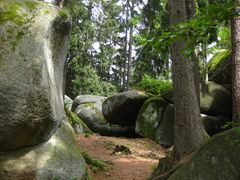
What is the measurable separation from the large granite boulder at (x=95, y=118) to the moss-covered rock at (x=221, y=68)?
483cm

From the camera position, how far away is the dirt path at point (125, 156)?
31.0ft

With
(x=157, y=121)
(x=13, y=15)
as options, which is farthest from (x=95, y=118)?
(x=13, y=15)

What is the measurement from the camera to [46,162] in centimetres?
735

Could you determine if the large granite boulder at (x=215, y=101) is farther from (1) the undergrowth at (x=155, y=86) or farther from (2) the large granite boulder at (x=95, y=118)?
(2) the large granite boulder at (x=95, y=118)

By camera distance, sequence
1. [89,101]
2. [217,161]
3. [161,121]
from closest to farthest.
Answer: [217,161] → [161,121] → [89,101]

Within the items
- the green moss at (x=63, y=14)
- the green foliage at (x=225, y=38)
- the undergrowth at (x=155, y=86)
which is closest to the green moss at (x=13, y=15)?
the green moss at (x=63, y=14)

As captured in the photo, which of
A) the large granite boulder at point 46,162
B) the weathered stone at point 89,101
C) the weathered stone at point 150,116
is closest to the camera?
the large granite boulder at point 46,162

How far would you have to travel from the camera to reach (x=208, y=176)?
14.8ft

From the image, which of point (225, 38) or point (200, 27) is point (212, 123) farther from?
point (200, 27)

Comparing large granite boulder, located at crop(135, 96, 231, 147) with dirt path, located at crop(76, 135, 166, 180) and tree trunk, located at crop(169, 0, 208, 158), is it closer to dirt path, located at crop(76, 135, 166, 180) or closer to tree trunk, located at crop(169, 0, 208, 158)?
dirt path, located at crop(76, 135, 166, 180)

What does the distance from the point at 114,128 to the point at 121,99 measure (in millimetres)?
2224

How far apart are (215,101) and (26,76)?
9.62 m

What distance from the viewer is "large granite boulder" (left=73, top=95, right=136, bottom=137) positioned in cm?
1719

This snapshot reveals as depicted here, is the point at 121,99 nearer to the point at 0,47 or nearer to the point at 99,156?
the point at 99,156
